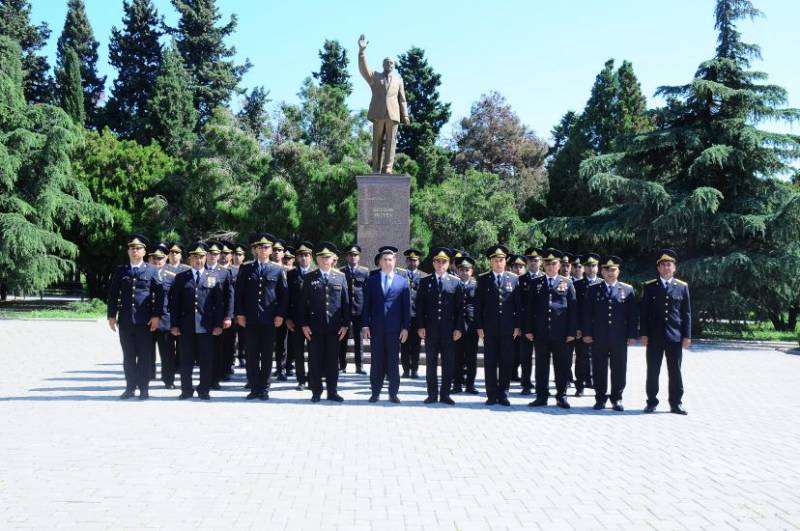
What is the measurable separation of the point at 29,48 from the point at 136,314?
49215mm

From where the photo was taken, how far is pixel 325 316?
9086mm

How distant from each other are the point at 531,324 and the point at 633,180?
13.0 meters

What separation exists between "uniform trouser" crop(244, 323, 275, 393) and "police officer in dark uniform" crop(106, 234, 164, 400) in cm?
122

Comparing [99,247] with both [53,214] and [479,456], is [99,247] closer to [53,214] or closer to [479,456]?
A: [53,214]

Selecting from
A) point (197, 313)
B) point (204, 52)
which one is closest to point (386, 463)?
point (197, 313)

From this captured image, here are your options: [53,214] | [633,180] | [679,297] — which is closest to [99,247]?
[53,214]

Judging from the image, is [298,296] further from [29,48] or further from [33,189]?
[29,48]

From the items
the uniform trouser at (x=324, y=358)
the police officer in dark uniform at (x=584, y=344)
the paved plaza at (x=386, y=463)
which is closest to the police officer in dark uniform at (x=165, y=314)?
the paved plaza at (x=386, y=463)

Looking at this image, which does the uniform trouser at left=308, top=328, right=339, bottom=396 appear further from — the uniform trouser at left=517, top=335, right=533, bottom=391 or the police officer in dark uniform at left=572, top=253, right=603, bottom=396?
the police officer in dark uniform at left=572, top=253, right=603, bottom=396

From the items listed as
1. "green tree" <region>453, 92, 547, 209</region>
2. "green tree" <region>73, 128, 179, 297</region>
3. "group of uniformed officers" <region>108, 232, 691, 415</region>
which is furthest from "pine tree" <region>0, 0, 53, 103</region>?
"group of uniformed officers" <region>108, 232, 691, 415</region>

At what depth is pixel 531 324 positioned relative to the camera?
9.41 metres

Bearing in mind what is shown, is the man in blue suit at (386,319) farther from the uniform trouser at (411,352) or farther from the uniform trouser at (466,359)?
the uniform trouser at (411,352)

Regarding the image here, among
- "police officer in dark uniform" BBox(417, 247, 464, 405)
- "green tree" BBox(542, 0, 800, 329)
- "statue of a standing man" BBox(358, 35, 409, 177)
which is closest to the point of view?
"police officer in dark uniform" BBox(417, 247, 464, 405)

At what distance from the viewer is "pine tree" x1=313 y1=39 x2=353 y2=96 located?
47.5 m
